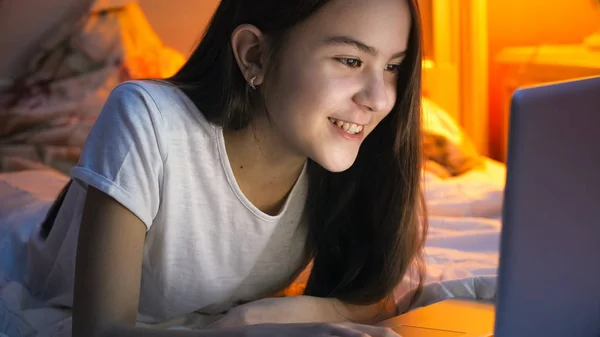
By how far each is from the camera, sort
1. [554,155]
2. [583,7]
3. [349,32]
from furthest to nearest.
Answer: [583,7] → [349,32] → [554,155]

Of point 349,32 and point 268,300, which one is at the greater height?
point 349,32

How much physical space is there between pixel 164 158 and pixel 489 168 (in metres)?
1.26

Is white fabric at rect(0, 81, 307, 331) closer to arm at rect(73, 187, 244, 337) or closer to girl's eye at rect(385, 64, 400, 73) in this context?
arm at rect(73, 187, 244, 337)

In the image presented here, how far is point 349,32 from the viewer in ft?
3.43

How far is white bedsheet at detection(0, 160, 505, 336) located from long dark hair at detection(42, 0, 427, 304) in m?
0.09

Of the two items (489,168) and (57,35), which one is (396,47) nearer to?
(489,168)

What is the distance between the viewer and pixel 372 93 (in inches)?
41.5

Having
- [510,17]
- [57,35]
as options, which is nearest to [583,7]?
[510,17]

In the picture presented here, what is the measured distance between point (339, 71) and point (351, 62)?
2 centimetres

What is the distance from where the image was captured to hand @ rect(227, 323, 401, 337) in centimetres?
78

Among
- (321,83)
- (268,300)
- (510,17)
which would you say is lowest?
(268,300)

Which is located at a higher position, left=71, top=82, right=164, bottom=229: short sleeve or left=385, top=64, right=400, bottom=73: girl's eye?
left=385, top=64, right=400, bottom=73: girl's eye

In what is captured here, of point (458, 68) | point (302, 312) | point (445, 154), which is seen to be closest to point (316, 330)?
point (302, 312)

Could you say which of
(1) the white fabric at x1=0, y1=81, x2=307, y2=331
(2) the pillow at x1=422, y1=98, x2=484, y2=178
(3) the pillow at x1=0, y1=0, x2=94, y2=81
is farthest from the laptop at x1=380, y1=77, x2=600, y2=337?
(3) the pillow at x1=0, y1=0, x2=94, y2=81
